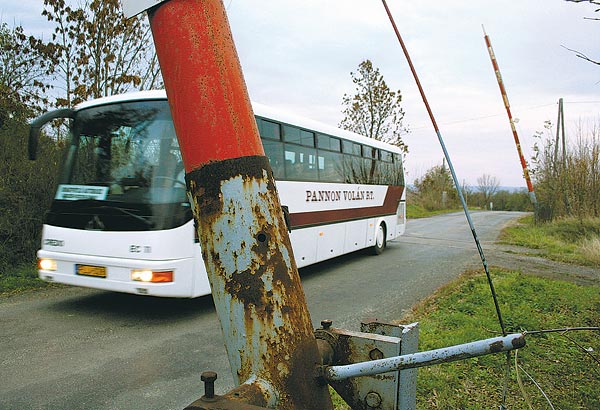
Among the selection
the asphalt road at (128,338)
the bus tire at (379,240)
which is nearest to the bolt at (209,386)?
the asphalt road at (128,338)

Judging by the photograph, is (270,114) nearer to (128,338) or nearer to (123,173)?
(123,173)

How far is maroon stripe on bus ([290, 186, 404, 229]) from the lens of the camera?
9.34m

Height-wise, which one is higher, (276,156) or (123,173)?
(276,156)

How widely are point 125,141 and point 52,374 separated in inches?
129

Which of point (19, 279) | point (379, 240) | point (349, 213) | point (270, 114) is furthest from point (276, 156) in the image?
point (379, 240)

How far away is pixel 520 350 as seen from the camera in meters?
4.90

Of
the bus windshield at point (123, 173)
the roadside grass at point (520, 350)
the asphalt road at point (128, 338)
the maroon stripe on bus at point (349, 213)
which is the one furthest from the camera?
the maroon stripe on bus at point (349, 213)

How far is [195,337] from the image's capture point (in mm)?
5871

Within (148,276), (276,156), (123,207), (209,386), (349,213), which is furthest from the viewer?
(349,213)

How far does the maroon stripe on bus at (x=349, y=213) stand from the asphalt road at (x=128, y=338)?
1.23 meters

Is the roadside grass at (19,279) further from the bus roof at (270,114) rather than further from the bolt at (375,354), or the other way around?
the bolt at (375,354)

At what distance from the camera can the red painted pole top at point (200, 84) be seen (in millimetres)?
1170

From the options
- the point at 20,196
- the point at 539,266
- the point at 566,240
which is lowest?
the point at 539,266

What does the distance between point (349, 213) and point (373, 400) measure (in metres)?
10.5
